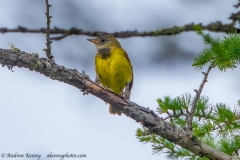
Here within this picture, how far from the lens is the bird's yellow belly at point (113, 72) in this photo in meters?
5.98

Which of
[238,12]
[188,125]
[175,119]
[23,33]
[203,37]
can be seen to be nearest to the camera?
[203,37]

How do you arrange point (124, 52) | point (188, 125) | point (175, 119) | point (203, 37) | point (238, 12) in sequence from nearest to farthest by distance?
point (203, 37) < point (188, 125) < point (175, 119) < point (238, 12) < point (124, 52)

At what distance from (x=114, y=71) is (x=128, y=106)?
2.35 metres

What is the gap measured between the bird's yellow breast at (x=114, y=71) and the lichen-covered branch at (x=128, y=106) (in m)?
2.33

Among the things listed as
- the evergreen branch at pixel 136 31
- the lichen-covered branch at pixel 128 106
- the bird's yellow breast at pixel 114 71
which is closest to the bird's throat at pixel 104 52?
the bird's yellow breast at pixel 114 71

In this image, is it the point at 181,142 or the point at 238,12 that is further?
the point at 238,12

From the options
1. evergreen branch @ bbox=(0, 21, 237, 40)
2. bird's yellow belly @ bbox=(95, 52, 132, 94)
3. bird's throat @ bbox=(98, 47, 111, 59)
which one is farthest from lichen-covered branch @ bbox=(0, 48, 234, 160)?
bird's throat @ bbox=(98, 47, 111, 59)

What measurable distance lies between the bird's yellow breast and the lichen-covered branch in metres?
2.33

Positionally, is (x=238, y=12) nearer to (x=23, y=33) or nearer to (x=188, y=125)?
(x=188, y=125)

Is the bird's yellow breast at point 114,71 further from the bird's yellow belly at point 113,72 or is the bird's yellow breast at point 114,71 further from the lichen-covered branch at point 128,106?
the lichen-covered branch at point 128,106

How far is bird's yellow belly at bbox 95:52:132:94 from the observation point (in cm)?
598

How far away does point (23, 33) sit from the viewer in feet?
17.5

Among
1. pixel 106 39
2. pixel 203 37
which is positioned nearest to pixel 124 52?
pixel 106 39

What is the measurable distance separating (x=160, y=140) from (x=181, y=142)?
0.17 meters
